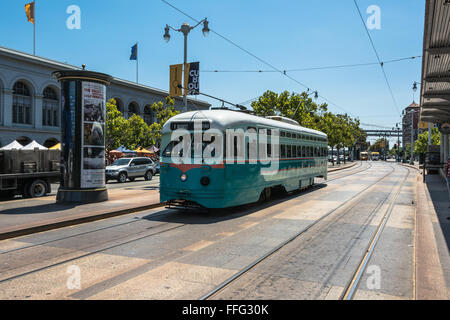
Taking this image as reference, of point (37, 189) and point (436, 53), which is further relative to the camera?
point (37, 189)

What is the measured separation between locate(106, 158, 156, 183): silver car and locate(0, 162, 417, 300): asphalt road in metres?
14.8

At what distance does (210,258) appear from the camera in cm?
656

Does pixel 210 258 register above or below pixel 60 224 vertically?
below

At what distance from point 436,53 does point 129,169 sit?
19770 mm

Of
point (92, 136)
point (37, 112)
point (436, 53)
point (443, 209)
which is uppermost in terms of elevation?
point (37, 112)

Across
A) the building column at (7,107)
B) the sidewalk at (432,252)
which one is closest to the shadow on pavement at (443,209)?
the sidewalk at (432,252)

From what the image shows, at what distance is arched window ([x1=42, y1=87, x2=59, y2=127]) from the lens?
39.2 m

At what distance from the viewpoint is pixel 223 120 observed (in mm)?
10648

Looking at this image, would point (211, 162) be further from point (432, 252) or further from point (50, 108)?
point (50, 108)

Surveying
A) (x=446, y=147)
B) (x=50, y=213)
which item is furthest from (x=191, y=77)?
(x=446, y=147)

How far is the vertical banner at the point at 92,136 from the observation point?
13.5m

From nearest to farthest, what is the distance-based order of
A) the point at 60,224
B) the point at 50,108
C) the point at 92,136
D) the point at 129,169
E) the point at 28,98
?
1. the point at 60,224
2. the point at 92,136
3. the point at 129,169
4. the point at 28,98
5. the point at 50,108

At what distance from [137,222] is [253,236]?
11.4 feet
